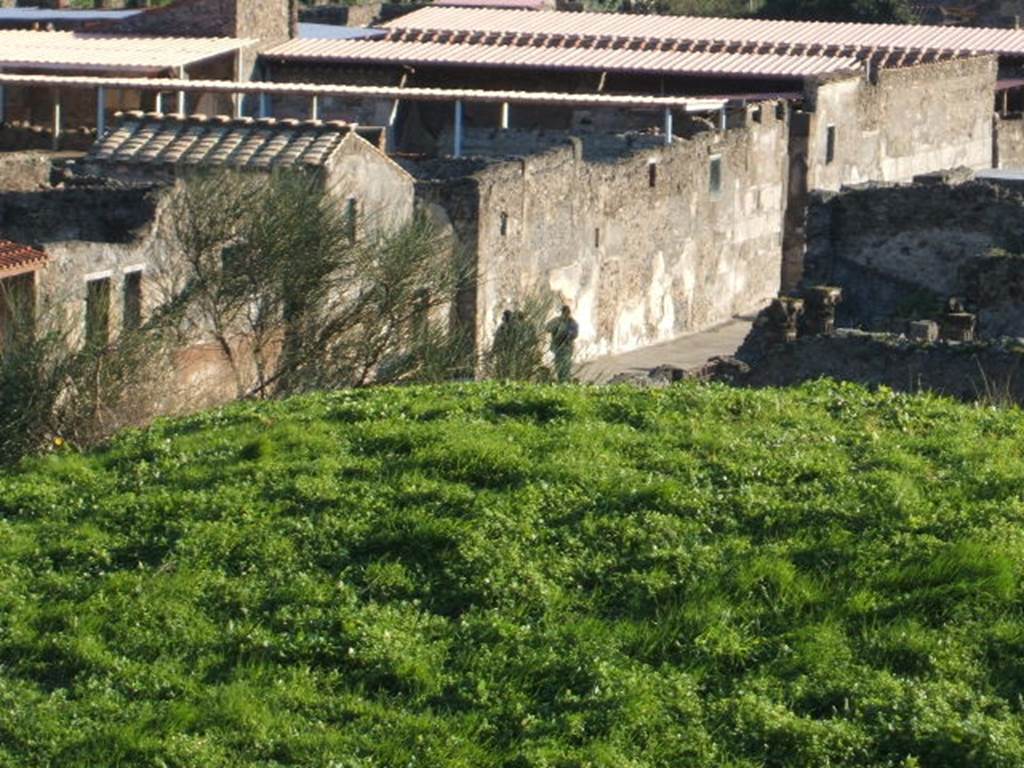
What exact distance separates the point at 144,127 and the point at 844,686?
22.2m

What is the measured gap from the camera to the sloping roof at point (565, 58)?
50.5m

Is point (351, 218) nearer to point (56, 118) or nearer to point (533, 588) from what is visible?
point (533, 588)

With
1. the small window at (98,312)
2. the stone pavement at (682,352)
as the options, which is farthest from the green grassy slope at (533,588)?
the stone pavement at (682,352)

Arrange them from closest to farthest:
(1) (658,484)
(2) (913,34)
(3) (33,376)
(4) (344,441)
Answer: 1. (1) (658,484)
2. (4) (344,441)
3. (3) (33,376)
4. (2) (913,34)

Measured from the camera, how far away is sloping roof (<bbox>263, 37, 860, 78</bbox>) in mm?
50469

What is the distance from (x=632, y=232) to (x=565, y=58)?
45.7 ft

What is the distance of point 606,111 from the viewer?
45.0 meters

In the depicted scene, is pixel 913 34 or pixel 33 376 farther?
pixel 913 34

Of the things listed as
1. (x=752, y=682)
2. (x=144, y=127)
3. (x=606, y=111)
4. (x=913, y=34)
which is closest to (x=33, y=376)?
(x=752, y=682)

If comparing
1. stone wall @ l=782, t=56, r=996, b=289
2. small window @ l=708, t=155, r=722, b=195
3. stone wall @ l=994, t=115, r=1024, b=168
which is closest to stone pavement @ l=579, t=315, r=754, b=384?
small window @ l=708, t=155, r=722, b=195

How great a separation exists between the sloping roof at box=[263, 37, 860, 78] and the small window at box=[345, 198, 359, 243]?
1999cm

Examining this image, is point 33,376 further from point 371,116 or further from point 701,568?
point 371,116

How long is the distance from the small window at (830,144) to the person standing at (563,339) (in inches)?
460

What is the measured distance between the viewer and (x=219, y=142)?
32.3 m
